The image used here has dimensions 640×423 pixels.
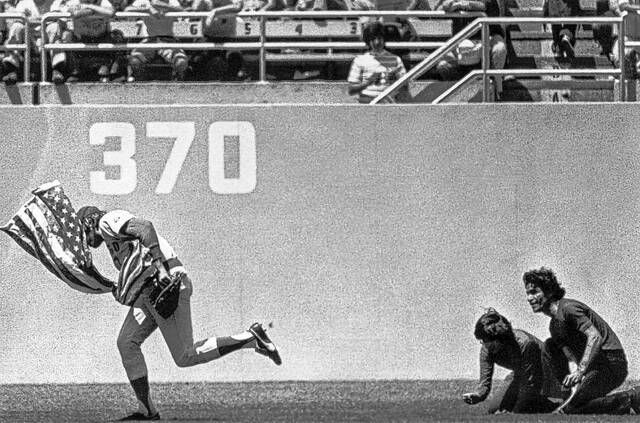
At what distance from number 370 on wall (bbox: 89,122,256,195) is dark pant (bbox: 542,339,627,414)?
398 cm

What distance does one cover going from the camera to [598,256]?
14.8 meters

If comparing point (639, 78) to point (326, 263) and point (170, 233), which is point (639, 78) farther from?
point (170, 233)

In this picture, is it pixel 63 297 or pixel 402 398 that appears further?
pixel 63 297

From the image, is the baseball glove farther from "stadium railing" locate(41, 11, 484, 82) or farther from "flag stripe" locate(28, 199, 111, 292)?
"stadium railing" locate(41, 11, 484, 82)

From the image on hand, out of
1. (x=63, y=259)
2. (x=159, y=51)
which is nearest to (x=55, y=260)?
(x=63, y=259)

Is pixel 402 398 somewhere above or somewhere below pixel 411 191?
below

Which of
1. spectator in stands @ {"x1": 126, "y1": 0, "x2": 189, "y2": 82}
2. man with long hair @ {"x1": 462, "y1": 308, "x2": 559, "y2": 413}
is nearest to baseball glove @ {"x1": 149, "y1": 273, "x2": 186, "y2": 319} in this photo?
man with long hair @ {"x1": 462, "y1": 308, "x2": 559, "y2": 413}

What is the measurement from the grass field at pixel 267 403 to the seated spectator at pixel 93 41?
9.68ft

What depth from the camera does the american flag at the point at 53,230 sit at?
14539 mm

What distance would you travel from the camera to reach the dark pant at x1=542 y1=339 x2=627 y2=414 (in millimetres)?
12172

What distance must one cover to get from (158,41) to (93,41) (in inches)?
24.1

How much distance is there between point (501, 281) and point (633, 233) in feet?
4.35

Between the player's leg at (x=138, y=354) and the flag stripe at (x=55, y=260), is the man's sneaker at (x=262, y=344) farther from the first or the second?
the flag stripe at (x=55, y=260)

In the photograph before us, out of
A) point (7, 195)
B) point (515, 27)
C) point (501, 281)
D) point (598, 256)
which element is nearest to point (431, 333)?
point (501, 281)
